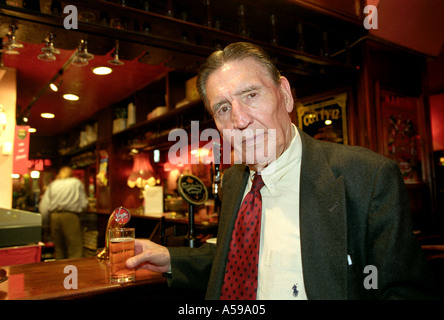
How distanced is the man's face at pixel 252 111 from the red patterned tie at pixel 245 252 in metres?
0.14

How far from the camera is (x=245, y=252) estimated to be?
51.1 inches

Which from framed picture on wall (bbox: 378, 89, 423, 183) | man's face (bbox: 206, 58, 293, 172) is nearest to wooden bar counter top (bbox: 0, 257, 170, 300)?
man's face (bbox: 206, 58, 293, 172)

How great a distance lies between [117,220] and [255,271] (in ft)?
2.79

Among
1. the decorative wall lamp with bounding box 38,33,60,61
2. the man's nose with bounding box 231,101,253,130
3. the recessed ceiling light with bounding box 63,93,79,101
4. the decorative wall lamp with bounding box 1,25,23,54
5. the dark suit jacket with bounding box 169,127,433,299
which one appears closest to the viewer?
the dark suit jacket with bounding box 169,127,433,299

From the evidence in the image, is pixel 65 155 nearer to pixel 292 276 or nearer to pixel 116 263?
pixel 116 263

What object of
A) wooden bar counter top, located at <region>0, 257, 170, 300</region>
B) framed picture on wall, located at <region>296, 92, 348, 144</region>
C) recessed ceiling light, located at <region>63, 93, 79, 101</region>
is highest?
recessed ceiling light, located at <region>63, 93, 79, 101</region>

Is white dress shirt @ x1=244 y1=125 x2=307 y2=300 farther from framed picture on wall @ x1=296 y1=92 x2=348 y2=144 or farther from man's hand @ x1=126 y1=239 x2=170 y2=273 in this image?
framed picture on wall @ x1=296 y1=92 x2=348 y2=144

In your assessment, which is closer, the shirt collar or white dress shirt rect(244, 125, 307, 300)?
white dress shirt rect(244, 125, 307, 300)

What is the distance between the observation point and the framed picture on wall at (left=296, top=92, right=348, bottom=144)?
3582 millimetres

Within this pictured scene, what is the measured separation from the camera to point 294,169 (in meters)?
1.33

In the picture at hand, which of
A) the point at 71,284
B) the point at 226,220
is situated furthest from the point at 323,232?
the point at 71,284

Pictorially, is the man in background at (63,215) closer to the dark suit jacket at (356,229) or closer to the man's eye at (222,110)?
the man's eye at (222,110)

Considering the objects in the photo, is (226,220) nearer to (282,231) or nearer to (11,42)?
(282,231)

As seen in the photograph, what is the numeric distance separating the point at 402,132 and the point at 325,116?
2.95ft
